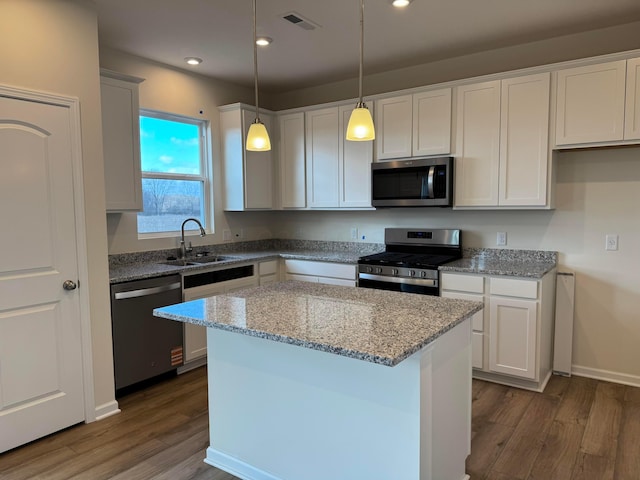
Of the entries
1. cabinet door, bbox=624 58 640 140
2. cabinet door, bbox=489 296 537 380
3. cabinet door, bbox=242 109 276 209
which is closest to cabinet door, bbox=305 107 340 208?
cabinet door, bbox=242 109 276 209

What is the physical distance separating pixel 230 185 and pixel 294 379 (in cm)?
286

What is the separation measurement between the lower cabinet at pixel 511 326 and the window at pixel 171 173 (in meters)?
2.50

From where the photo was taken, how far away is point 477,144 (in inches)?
138

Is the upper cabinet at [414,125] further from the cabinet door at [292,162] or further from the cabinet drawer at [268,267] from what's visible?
the cabinet drawer at [268,267]

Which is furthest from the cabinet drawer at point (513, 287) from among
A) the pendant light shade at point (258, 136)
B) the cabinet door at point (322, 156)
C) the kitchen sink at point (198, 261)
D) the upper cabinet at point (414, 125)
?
the kitchen sink at point (198, 261)

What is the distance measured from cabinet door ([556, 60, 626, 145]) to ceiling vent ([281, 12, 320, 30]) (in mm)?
1808

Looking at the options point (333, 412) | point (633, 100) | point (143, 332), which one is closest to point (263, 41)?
point (143, 332)

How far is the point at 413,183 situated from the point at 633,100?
161cm

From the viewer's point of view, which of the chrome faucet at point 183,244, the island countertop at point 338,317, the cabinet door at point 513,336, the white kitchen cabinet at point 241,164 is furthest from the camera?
the white kitchen cabinet at point 241,164

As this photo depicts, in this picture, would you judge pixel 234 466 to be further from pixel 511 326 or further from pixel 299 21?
pixel 299 21

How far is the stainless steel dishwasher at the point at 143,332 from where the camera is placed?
305 cm

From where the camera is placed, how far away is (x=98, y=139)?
110 inches

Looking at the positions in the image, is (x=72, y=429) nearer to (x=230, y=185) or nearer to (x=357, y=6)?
(x=230, y=185)

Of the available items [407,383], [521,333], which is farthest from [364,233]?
[407,383]
